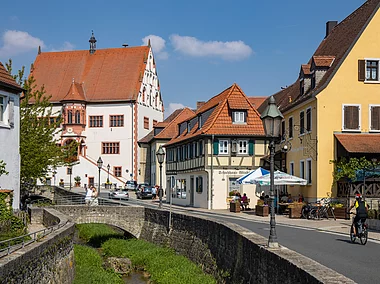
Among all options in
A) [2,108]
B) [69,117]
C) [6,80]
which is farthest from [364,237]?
Answer: [69,117]

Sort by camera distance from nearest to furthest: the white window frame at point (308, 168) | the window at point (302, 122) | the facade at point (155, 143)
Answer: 1. the white window frame at point (308, 168)
2. the window at point (302, 122)
3. the facade at point (155, 143)

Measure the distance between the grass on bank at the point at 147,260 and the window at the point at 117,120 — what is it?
167 ft

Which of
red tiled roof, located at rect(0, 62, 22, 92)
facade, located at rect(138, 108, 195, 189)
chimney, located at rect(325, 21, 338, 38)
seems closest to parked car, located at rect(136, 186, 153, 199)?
facade, located at rect(138, 108, 195, 189)

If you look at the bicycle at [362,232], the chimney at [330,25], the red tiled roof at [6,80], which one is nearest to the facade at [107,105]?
the chimney at [330,25]

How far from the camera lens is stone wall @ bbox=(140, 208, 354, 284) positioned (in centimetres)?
966

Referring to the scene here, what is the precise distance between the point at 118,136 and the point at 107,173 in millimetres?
6674

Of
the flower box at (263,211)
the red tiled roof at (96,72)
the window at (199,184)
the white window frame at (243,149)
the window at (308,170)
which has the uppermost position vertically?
the red tiled roof at (96,72)

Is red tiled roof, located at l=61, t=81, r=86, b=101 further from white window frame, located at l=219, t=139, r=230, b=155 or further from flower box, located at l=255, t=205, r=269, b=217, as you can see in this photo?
flower box, located at l=255, t=205, r=269, b=217

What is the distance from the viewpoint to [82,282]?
18984 millimetres

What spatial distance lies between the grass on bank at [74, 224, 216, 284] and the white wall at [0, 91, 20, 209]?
376 cm

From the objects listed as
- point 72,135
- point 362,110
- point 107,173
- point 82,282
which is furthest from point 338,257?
point 72,135

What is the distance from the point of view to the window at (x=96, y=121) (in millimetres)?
85312

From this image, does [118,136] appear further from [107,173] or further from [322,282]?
[322,282]

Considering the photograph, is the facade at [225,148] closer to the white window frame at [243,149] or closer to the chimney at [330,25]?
the white window frame at [243,149]
